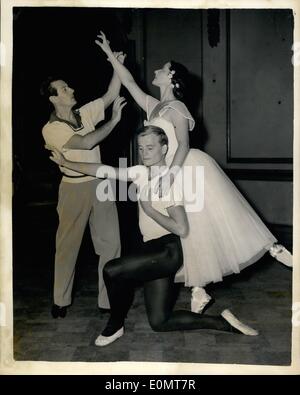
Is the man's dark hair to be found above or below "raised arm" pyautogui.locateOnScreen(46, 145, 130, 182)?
above

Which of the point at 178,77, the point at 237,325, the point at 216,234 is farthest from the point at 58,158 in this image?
the point at 237,325

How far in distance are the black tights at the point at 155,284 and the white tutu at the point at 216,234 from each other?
235mm

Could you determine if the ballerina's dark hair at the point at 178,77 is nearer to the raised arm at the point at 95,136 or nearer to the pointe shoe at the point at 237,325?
the raised arm at the point at 95,136

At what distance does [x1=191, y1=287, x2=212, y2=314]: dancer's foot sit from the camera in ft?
11.8

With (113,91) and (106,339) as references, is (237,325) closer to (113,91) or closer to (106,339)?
(106,339)

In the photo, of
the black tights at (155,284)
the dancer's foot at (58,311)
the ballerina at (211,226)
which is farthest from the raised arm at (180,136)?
the dancer's foot at (58,311)

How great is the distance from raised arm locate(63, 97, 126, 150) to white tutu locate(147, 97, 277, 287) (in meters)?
0.26

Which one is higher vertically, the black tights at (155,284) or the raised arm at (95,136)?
the raised arm at (95,136)

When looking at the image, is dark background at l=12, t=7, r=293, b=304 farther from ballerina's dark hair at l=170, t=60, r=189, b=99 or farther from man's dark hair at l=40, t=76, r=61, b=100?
ballerina's dark hair at l=170, t=60, r=189, b=99

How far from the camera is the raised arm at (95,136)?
3.39 metres

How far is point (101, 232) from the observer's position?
3.62 meters

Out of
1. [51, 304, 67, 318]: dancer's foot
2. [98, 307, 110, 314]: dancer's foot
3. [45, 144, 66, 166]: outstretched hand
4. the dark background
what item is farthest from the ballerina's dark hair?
the dark background

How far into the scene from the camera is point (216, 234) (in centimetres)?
343

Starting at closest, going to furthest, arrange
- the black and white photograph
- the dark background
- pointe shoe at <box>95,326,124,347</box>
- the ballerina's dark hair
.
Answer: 1. the black and white photograph
2. pointe shoe at <box>95,326,124,347</box>
3. the ballerina's dark hair
4. the dark background
